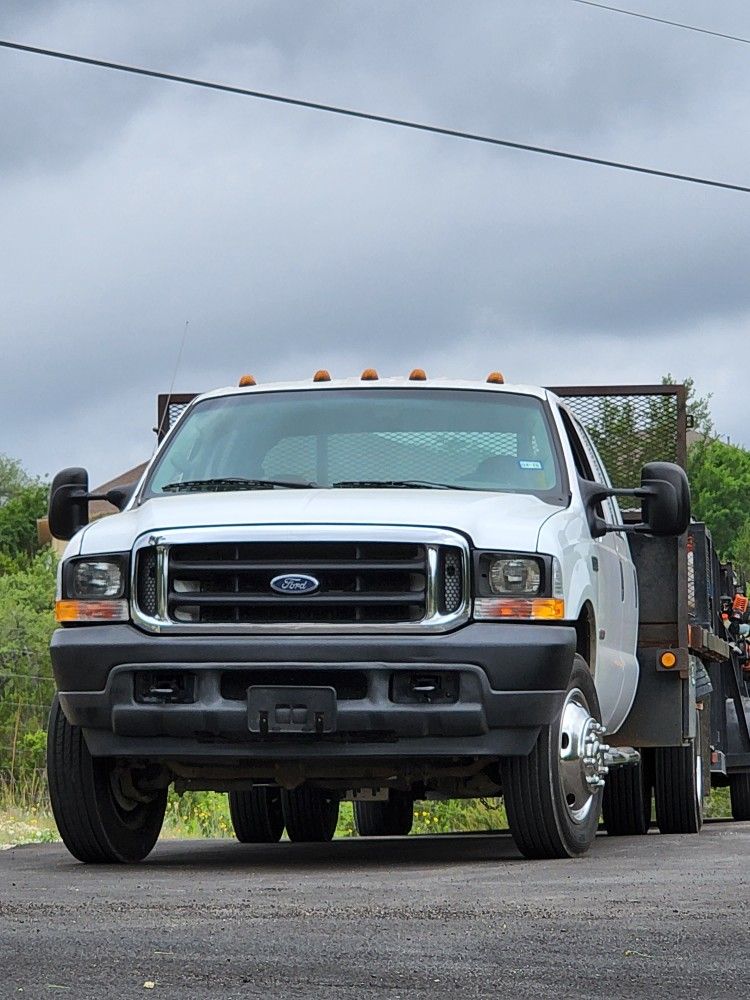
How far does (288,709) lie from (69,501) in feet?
6.08

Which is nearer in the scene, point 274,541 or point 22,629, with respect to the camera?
point 274,541

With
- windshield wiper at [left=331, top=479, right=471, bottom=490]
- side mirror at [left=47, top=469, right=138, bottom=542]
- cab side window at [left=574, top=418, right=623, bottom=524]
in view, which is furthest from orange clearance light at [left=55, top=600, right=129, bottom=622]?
cab side window at [left=574, top=418, right=623, bottom=524]

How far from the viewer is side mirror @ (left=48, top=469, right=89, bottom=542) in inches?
361

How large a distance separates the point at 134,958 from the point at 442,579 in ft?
10.4

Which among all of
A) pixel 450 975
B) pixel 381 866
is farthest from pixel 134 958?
pixel 381 866

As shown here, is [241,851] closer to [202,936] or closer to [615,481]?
[615,481]

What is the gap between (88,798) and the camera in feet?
28.0

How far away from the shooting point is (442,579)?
799 cm

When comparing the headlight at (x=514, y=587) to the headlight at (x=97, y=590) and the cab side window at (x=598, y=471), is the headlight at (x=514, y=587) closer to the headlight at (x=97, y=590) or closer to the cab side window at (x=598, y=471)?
the headlight at (x=97, y=590)

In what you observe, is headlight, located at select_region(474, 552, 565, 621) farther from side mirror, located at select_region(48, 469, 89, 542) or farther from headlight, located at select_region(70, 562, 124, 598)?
side mirror, located at select_region(48, 469, 89, 542)

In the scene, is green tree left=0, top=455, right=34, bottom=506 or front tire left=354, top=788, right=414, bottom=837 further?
green tree left=0, top=455, right=34, bottom=506

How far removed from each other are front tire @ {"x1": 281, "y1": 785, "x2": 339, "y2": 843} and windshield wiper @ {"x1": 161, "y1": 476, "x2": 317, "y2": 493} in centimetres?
342

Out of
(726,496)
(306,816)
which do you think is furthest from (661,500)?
(726,496)

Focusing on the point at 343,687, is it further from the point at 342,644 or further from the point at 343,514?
the point at 343,514
